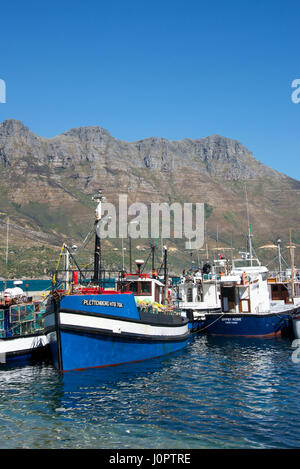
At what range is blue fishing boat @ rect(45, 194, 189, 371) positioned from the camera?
21.4 m

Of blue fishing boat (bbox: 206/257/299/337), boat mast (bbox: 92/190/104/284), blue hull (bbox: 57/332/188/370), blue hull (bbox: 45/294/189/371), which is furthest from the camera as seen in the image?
blue fishing boat (bbox: 206/257/299/337)

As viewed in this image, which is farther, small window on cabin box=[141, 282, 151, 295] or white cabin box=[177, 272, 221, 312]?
white cabin box=[177, 272, 221, 312]

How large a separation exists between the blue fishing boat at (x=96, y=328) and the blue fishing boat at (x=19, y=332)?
3250mm

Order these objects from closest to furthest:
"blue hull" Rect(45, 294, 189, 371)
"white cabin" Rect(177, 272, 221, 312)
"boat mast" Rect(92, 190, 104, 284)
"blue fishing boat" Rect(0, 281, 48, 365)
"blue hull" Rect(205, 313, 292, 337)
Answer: "blue hull" Rect(45, 294, 189, 371) < "blue fishing boat" Rect(0, 281, 48, 365) < "boat mast" Rect(92, 190, 104, 284) < "blue hull" Rect(205, 313, 292, 337) < "white cabin" Rect(177, 272, 221, 312)

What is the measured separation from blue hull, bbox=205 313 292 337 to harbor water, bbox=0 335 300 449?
976 centimetres

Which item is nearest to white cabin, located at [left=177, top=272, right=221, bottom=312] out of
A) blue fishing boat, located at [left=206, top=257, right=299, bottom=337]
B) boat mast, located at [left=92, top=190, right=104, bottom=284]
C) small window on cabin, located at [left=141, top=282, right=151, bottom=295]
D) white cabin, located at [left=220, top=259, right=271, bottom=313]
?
white cabin, located at [left=220, top=259, right=271, bottom=313]

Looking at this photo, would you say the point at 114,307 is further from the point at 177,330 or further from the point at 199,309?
the point at 199,309

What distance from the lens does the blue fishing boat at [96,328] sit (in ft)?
70.3

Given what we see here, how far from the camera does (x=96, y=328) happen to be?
2192 cm

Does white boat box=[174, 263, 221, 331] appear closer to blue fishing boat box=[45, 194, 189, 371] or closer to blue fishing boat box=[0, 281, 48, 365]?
blue fishing boat box=[45, 194, 189, 371]

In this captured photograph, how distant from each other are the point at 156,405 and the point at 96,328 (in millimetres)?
6199
